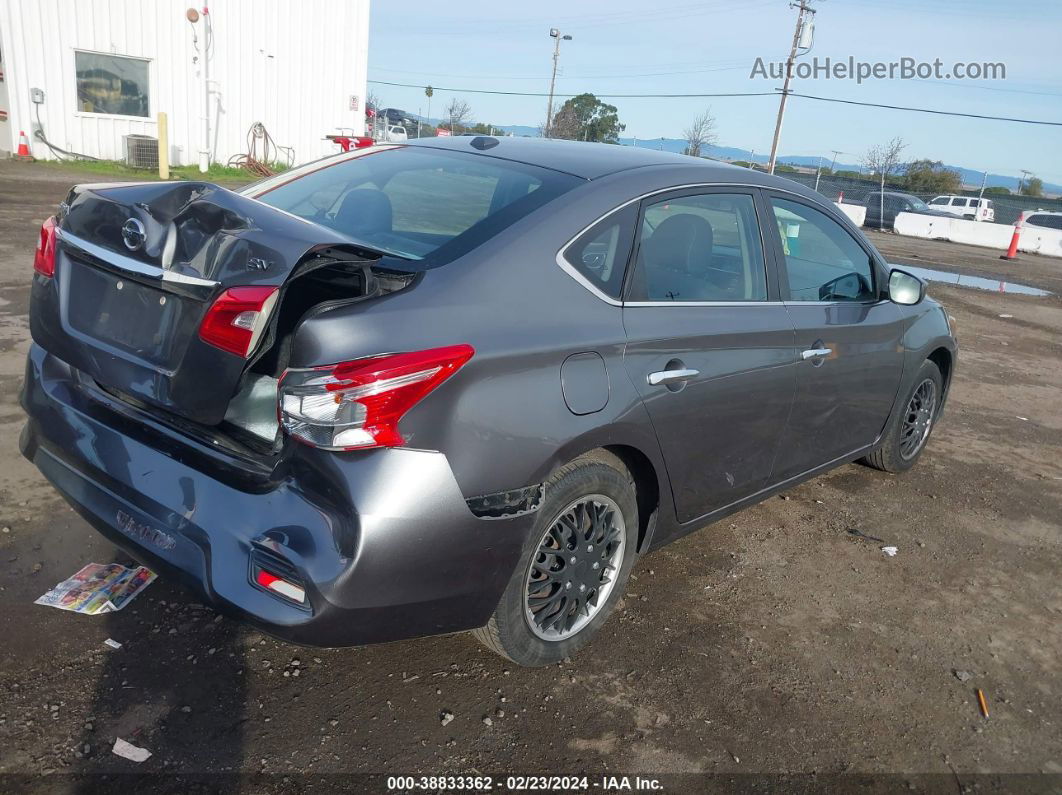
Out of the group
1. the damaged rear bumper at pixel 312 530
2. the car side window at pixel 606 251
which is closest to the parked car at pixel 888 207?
the car side window at pixel 606 251

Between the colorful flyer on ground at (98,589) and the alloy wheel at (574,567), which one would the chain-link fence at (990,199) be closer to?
the alloy wheel at (574,567)

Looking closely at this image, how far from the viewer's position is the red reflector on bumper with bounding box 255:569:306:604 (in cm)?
230

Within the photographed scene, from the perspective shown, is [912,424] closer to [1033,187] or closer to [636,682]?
[636,682]

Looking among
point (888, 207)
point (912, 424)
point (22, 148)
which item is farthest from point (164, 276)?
point (888, 207)

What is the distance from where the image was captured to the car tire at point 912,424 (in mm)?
4852

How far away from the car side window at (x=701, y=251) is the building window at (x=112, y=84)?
1938cm

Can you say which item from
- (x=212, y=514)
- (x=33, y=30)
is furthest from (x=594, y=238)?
(x=33, y=30)

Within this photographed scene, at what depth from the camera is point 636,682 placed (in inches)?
118

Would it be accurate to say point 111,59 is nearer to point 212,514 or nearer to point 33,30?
point 33,30

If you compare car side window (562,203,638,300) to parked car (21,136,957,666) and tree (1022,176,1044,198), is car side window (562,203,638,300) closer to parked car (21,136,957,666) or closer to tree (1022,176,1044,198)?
parked car (21,136,957,666)

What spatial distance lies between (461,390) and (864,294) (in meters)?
2.74

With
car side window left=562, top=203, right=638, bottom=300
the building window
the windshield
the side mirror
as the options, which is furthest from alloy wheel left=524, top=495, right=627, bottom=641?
the building window

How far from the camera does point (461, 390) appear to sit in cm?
236

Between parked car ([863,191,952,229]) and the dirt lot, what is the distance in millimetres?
28543
